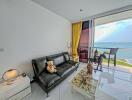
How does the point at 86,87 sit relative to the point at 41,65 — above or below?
below

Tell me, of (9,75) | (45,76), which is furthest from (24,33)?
(45,76)

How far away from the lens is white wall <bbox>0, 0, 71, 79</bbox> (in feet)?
6.06

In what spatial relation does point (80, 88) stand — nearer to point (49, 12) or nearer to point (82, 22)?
point (49, 12)

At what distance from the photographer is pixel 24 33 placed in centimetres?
223

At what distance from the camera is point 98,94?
6.24 feet

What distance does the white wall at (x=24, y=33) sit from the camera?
1.85 m

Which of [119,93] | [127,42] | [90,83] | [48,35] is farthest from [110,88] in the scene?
[127,42]

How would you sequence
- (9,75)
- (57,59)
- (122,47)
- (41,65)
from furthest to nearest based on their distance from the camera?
(122,47) < (57,59) < (41,65) < (9,75)

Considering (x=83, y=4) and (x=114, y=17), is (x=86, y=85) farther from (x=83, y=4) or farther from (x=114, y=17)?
(x=114, y=17)

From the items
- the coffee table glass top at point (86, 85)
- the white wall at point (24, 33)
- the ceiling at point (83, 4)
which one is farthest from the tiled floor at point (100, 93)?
the ceiling at point (83, 4)

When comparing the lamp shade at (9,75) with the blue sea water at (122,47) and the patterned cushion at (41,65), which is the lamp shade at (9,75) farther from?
the blue sea water at (122,47)

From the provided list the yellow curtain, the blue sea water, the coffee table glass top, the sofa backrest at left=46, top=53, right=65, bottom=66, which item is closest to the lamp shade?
the sofa backrest at left=46, top=53, right=65, bottom=66

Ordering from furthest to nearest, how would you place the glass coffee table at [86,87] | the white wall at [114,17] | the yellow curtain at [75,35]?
the yellow curtain at [75,35] → the white wall at [114,17] → the glass coffee table at [86,87]

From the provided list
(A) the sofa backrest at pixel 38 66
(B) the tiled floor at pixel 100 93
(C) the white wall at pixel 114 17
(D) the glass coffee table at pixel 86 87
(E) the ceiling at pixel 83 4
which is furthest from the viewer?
(C) the white wall at pixel 114 17
